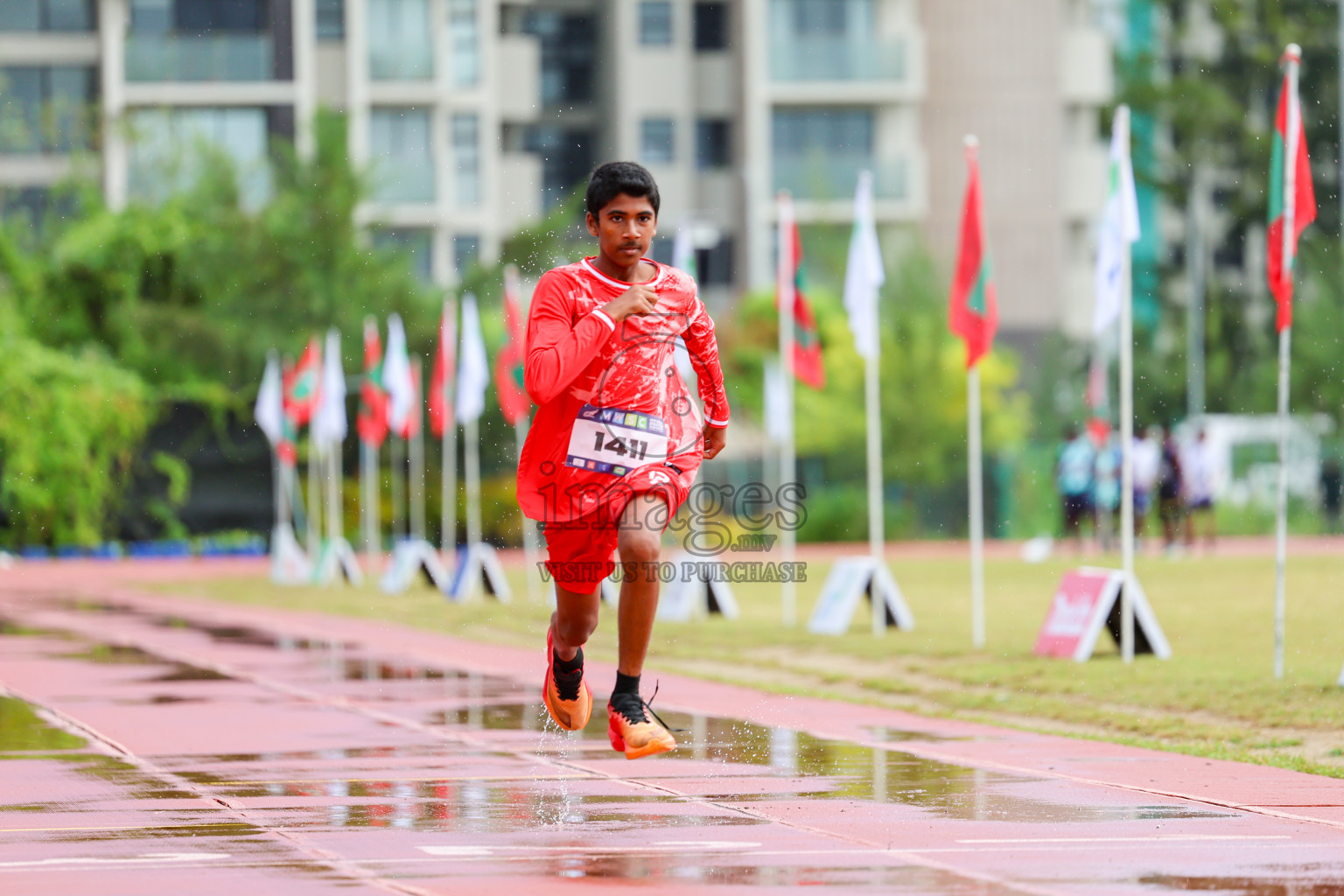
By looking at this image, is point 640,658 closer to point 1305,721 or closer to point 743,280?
point 1305,721

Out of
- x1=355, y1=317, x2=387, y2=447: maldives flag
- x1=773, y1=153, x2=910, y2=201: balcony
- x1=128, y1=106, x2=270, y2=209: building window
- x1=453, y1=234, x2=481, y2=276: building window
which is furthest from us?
x1=773, y1=153, x2=910, y2=201: balcony

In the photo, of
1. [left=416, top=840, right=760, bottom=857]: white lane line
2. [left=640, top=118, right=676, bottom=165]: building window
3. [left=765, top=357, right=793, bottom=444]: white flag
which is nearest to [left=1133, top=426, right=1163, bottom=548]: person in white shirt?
[left=765, top=357, right=793, bottom=444]: white flag

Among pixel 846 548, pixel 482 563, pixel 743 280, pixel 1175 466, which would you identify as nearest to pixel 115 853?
pixel 482 563

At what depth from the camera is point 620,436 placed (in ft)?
26.6

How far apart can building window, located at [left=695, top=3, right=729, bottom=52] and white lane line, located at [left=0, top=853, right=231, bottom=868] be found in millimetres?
54001

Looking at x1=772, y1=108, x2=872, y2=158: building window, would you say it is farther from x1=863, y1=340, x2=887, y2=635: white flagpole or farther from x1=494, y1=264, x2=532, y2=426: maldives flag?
x1=863, y1=340, x2=887, y2=635: white flagpole

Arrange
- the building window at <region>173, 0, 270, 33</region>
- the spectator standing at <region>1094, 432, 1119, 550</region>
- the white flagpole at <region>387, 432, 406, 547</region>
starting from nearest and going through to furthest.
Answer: the spectator standing at <region>1094, 432, 1119, 550</region>
the white flagpole at <region>387, 432, 406, 547</region>
the building window at <region>173, 0, 270, 33</region>

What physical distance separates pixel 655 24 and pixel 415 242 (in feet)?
34.6

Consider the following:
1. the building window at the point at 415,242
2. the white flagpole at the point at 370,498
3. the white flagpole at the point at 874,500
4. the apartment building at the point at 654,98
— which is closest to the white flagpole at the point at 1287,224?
the white flagpole at the point at 874,500

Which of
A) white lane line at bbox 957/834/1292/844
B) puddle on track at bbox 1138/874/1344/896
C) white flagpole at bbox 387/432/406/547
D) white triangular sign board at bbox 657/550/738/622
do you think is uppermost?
puddle on track at bbox 1138/874/1344/896

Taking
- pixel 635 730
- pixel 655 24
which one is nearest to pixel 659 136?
pixel 655 24

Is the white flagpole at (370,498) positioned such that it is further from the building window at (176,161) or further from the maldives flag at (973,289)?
the maldives flag at (973,289)

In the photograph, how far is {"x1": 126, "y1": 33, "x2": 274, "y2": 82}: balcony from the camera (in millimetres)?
55281

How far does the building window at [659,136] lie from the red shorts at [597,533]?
5133 centimetres
